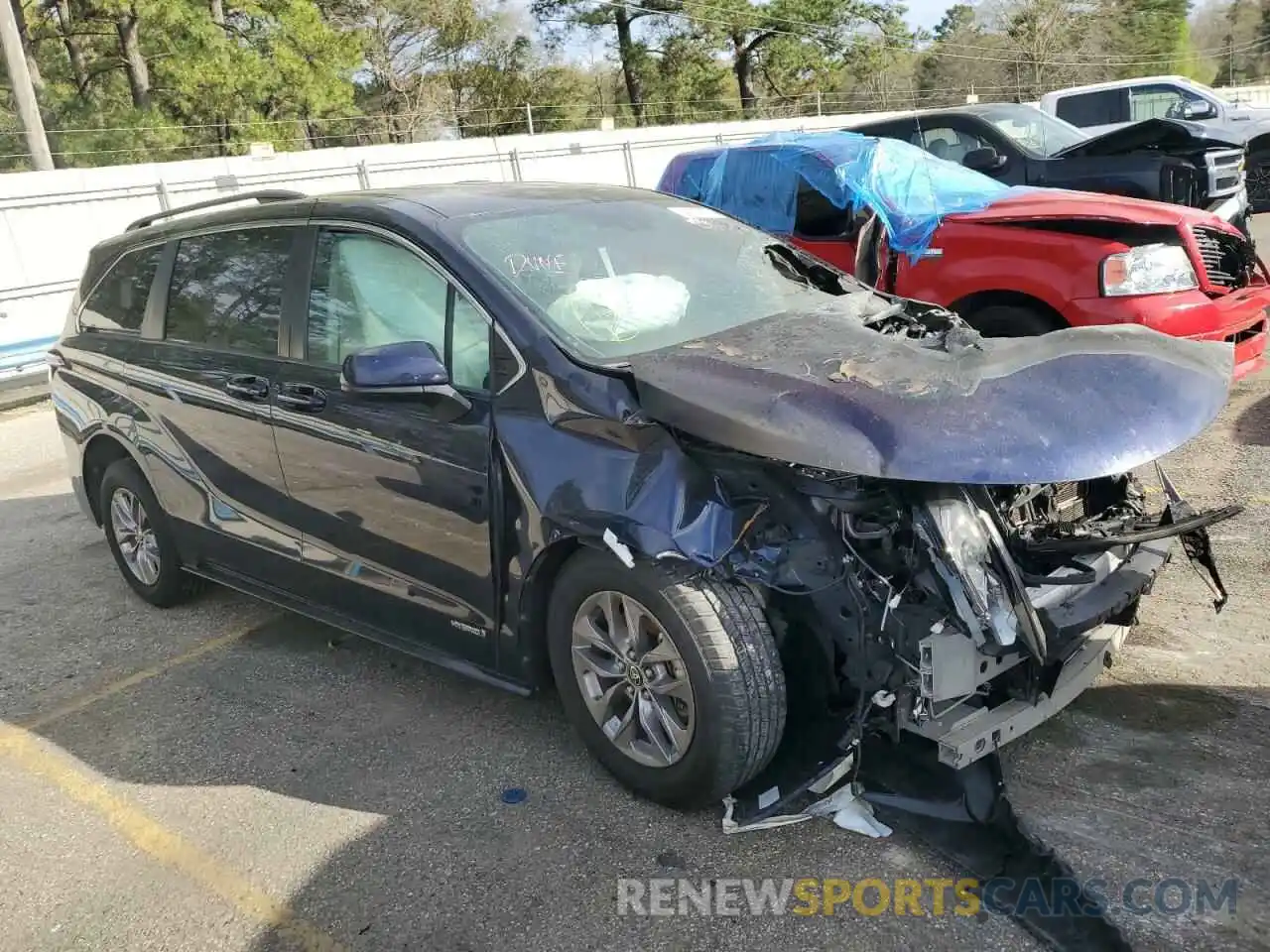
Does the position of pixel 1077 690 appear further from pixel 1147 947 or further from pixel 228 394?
pixel 228 394

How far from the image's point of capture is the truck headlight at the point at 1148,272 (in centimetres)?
582

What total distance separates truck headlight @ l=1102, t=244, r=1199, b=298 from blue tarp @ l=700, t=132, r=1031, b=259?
43.8 inches

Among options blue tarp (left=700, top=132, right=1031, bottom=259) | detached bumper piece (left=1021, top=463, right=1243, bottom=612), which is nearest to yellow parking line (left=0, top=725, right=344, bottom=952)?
detached bumper piece (left=1021, top=463, right=1243, bottom=612)

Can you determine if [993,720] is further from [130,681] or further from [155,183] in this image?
[155,183]

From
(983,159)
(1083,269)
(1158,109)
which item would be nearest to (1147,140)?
(983,159)

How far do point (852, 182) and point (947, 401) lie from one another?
479 centimetres

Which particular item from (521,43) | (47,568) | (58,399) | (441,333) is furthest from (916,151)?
(521,43)

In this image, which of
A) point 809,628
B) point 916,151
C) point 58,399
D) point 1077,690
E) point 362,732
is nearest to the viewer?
point 809,628

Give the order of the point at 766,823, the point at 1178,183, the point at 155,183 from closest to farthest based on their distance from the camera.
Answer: the point at 766,823
the point at 1178,183
the point at 155,183

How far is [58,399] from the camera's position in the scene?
17.9ft

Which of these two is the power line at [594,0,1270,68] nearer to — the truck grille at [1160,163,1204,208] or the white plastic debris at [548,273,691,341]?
the truck grille at [1160,163,1204,208]

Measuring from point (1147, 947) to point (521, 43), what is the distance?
4698 cm

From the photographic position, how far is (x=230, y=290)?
14.3 ft

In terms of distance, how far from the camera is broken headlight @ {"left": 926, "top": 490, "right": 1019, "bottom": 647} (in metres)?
2.68
